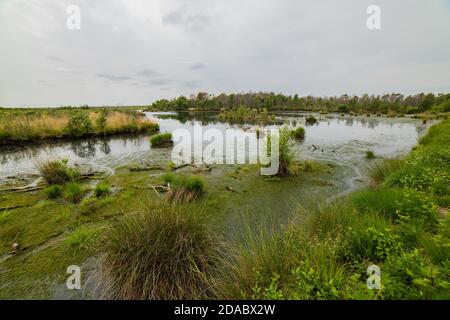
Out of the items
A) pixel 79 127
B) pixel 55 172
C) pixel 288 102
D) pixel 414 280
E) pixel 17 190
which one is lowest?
pixel 17 190

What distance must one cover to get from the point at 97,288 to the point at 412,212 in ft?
15.1

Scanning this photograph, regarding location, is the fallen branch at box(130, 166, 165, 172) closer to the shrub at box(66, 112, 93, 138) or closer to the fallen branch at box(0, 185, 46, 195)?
the fallen branch at box(0, 185, 46, 195)

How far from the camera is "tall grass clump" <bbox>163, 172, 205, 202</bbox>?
5.03 m

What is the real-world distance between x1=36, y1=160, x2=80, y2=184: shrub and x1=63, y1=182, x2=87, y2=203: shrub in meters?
0.85

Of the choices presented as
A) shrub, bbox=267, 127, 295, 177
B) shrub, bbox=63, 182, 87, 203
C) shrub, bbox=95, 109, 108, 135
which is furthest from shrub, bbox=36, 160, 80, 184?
shrub, bbox=95, 109, 108, 135

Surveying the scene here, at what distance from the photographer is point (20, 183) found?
6199 mm

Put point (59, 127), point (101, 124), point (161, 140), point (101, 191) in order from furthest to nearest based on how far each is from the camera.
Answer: point (101, 124), point (59, 127), point (161, 140), point (101, 191)

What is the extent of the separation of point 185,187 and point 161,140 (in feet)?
28.1

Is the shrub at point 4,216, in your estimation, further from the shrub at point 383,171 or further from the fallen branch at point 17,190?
the shrub at point 383,171

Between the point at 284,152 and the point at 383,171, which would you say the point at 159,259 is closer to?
the point at 284,152

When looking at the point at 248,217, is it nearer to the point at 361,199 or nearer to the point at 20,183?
the point at 361,199

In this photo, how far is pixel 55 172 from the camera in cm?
615

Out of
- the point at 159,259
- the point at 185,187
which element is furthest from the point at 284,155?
the point at 159,259
